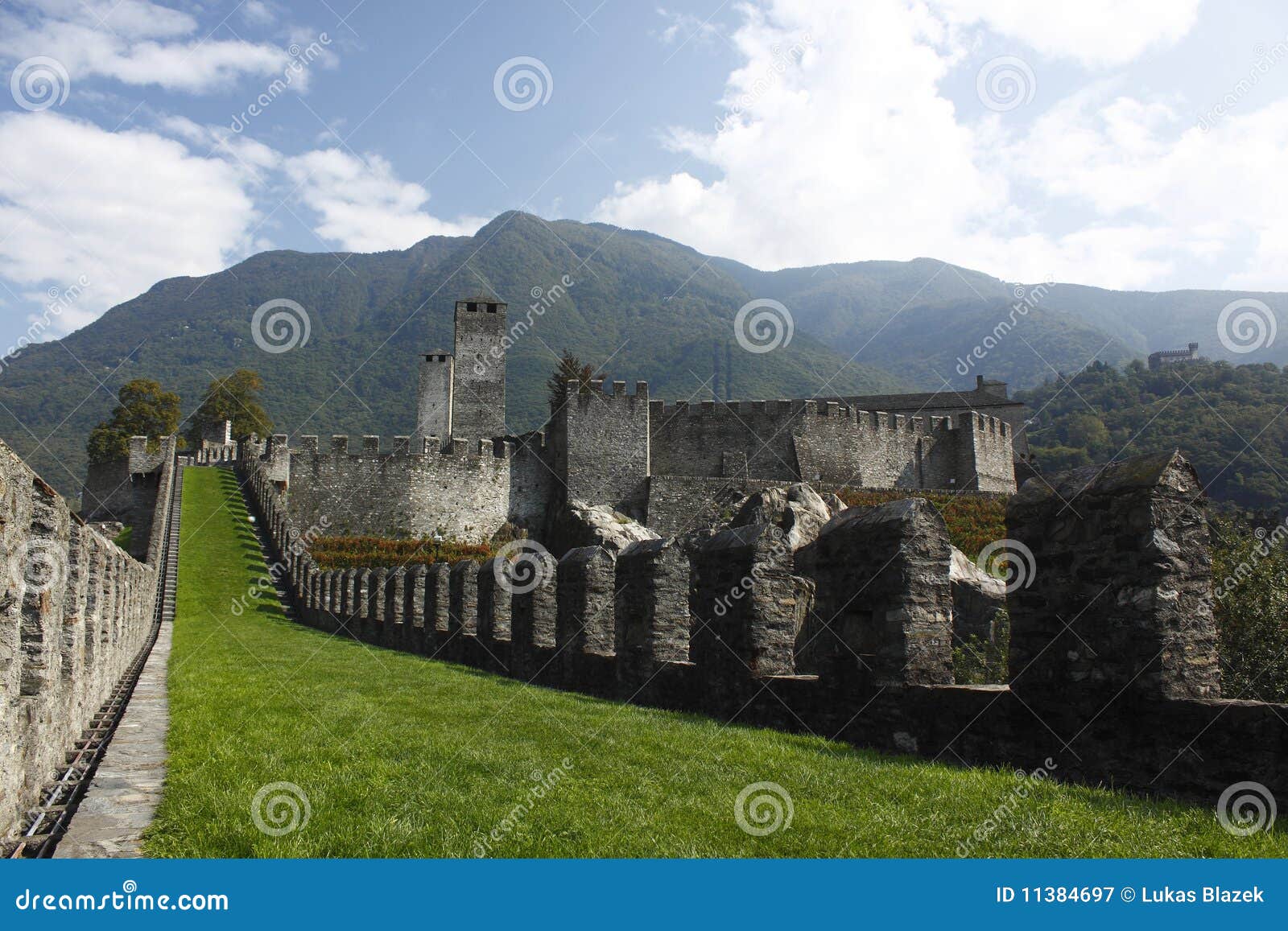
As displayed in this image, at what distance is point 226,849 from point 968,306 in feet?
584

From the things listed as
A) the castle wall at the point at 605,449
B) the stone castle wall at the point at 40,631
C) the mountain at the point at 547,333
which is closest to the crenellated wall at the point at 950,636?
the stone castle wall at the point at 40,631

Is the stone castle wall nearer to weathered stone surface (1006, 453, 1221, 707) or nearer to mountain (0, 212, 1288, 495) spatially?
weathered stone surface (1006, 453, 1221, 707)

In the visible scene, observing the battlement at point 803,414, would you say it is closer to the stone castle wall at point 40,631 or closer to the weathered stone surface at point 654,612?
the weathered stone surface at point 654,612

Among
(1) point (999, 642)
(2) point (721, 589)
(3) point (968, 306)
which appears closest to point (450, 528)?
(1) point (999, 642)

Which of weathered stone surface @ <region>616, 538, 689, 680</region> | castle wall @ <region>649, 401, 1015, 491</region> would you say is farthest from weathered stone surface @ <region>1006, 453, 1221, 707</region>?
castle wall @ <region>649, 401, 1015, 491</region>

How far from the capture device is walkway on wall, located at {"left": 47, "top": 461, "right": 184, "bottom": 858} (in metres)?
4.38

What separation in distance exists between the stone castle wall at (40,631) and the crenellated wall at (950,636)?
16.8ft

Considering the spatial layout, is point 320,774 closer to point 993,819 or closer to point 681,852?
point 681,852

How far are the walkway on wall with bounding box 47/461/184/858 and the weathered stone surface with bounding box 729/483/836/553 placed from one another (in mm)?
13868

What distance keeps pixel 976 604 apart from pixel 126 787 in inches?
561

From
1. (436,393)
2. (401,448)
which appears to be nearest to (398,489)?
(401,448)

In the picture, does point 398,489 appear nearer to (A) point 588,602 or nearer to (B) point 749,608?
(A) point 588,602

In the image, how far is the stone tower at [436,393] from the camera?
2411 inches

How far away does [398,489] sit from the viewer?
3947cm
